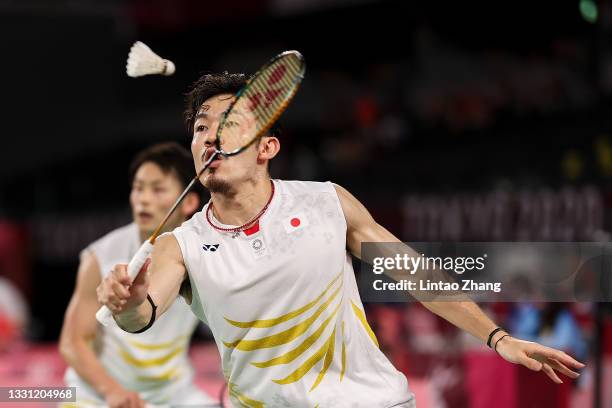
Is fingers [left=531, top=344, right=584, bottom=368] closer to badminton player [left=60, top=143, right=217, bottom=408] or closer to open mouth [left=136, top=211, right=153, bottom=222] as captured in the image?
badminton player [left=60, top=143, right=217, bottom=408]

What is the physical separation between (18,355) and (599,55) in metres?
7.27

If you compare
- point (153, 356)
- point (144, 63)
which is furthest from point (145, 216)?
point (144, 63)

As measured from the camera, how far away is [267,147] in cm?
335

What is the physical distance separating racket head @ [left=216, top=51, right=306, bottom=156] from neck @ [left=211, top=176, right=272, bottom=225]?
0.17m

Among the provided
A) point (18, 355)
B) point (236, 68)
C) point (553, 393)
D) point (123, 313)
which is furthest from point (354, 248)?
point (236, 68)

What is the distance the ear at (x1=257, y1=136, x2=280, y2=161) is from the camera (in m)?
3.31

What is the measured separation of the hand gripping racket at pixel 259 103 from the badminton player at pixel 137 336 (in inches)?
60.0

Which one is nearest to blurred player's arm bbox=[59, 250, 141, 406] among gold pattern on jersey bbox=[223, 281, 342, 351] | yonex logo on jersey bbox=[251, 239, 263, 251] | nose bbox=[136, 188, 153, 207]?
nose bbox=[136, 188, 153, 207]

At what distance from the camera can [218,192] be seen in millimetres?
3221

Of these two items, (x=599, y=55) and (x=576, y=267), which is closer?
(x=576, y=267)

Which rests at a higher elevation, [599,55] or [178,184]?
[599,55]

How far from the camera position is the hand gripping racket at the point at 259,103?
10.1ft

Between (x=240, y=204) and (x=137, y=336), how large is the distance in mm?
1815

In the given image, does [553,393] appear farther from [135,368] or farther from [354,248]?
[354,248]
